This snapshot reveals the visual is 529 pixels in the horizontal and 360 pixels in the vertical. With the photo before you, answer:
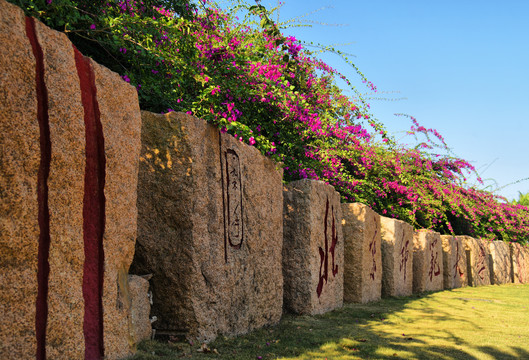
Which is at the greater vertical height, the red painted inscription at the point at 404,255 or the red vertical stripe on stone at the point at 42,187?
the red vertical stripe on stone at the point at 42,187

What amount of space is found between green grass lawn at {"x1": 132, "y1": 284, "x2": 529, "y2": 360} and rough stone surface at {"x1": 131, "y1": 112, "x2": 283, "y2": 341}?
20 cm

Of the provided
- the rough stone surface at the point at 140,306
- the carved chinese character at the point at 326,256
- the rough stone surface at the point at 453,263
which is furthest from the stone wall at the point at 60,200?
the rough stone surface at the point at 453,263

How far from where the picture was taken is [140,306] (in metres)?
2.75

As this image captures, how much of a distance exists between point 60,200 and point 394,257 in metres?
6.14

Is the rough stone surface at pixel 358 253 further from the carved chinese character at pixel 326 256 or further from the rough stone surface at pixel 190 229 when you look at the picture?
the rough stone surface at pixel 190 229

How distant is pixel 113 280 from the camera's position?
2.29 metres

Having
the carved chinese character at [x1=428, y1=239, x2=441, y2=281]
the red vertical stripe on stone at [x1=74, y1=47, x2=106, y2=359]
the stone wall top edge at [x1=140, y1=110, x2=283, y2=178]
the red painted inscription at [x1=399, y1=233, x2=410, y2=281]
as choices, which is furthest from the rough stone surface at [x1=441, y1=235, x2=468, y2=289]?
the red vertical stripe on stone at [x1=74, y1=47, x2=106, y2=359]

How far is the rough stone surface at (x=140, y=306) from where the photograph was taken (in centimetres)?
265

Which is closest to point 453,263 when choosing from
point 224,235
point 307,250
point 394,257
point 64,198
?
point 394,257

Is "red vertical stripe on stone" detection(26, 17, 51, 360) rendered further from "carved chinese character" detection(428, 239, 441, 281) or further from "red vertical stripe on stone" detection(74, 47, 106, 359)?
"carved chinese character" detection(428, 239, 441, 281)

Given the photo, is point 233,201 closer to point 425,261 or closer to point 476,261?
point 425,261

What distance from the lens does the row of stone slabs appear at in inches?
117

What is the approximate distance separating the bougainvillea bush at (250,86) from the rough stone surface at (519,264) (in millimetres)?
5685

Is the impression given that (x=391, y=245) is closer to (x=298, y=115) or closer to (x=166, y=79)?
(x=298, y=115)
